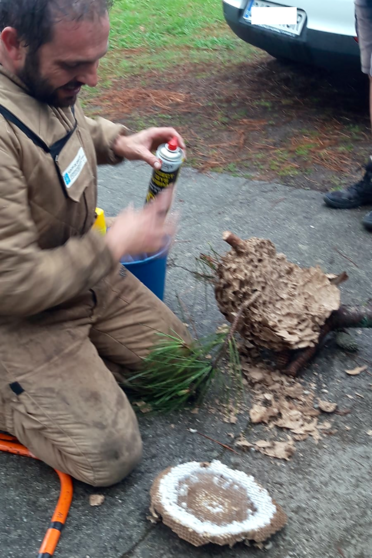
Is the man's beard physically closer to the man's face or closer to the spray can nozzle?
the man's face

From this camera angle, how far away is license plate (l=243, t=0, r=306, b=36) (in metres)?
4.66

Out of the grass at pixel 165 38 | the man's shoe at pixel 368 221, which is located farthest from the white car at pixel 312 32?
the grass at pixel 165 38

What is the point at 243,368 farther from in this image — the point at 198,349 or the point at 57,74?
the point at 57,74

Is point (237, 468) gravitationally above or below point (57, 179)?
below

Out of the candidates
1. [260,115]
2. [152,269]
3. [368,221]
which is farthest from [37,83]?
[260,115]

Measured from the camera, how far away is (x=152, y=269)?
2.70 metres

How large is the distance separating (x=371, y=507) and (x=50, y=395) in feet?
3.63

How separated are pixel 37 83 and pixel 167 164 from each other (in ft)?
2.08

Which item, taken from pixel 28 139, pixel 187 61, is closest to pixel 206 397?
pixel 28 139

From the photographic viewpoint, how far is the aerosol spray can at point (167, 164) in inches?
94.0

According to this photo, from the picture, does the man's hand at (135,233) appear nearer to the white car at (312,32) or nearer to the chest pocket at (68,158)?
the chest pocket at (68,158)

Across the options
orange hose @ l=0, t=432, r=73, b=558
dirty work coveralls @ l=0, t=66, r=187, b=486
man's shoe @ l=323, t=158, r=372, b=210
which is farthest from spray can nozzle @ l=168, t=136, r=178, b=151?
man's shoe @ l=323, t=158, r=372, b=210

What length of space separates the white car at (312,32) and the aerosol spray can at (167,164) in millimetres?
2588

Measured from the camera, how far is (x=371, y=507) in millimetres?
2059
